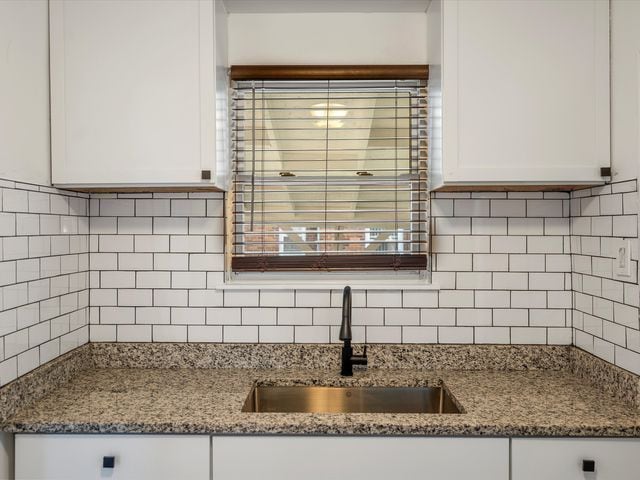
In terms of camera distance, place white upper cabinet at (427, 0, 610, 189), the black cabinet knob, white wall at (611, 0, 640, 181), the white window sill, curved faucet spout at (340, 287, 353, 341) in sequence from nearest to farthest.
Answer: the black cabinet knob → white wall at (611, 0, 640, 181) → white upper cabinet at (427, 0, 610, 189) → curved faucet spout at (340, 287, 353, 341) → the white window sill

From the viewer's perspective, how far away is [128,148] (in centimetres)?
180

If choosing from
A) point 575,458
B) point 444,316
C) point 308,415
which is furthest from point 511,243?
point 308,415

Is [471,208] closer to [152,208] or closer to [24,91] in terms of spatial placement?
[152,208]

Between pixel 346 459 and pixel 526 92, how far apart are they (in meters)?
1.32

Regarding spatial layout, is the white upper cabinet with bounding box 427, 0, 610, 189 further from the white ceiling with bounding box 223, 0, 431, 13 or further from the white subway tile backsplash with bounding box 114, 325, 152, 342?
the white subway tile backsplash with bounding box 114, 325, 152, 342

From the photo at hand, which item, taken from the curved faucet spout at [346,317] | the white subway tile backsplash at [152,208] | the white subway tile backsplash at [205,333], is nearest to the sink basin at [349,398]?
the curved faucet spout at [346,317]

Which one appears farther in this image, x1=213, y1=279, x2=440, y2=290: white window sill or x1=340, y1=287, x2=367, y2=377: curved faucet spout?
x1=213, y1=279, x2=440, y2=290: white window sill

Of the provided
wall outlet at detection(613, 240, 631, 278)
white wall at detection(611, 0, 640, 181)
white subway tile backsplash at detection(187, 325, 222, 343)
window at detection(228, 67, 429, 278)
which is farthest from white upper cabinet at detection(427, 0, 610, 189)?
white subway tile backsplash at detection(187, 325, 222, 343)

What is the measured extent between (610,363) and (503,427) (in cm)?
56

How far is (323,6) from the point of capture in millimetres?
2035

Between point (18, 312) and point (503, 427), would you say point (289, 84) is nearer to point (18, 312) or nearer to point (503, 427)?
point (18, 312)

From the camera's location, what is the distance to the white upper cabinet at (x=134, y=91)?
1793mm

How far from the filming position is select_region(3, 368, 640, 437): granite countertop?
1.50 meters

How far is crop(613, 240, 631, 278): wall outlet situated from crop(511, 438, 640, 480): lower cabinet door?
51 centimetres
